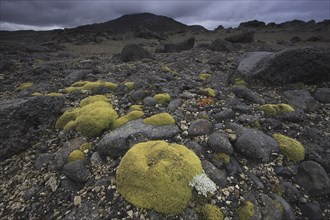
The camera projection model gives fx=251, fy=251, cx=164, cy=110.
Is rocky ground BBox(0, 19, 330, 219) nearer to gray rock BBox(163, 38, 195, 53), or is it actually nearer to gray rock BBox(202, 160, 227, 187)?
gray rock BBox(202, 160, 227, 187)

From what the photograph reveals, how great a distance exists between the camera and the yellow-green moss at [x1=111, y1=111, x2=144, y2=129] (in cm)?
877

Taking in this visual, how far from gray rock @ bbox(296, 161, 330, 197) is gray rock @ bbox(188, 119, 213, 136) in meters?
2.83

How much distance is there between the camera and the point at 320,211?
19.5 feet

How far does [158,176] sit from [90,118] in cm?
409

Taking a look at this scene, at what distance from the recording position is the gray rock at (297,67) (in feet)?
40.9

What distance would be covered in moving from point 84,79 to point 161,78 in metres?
4.93

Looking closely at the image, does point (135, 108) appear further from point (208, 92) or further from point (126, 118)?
point (208, 92)

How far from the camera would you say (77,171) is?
22.8 feet

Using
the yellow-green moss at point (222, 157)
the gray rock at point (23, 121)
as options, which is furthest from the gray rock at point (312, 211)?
the gray rock at point (23, 121)

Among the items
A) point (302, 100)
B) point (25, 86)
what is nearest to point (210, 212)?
point (302, 100)

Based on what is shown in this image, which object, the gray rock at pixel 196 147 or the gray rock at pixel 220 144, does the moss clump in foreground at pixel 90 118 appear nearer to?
the gray rock at pixel 196 147

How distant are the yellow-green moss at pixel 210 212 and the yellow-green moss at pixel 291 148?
3.06 meters

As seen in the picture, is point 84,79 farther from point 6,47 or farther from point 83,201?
point 6,47

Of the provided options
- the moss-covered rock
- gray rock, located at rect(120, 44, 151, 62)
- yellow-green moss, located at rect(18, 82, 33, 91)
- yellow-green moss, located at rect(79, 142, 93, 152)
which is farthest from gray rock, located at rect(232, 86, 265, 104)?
gray rock, located at rect(120, 44, 151, 62)
